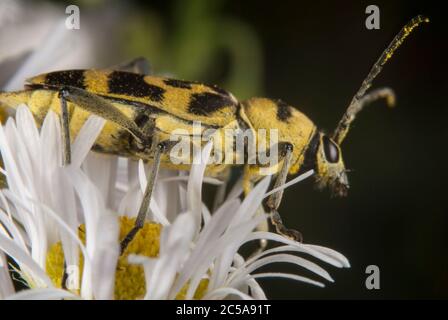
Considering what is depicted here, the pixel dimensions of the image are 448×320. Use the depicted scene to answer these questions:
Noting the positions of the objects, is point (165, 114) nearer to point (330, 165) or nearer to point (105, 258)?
point (330, 165)

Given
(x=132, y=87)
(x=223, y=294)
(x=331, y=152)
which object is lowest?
(x=223, y=294)

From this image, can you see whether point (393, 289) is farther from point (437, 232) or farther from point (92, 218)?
point (92, 218)

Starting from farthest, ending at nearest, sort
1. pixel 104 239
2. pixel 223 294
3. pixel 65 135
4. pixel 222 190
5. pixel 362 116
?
pixel 362 116
pixel 222 190
pixel 65 135
pixel 223 294
pixel 104 239

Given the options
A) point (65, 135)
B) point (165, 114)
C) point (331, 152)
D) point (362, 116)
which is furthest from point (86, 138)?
point (362, 116)

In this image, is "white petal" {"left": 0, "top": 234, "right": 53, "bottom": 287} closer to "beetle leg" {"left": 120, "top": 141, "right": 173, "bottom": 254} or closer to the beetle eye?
"beetle leg" {"left": 120, "top": 141, "right": 173, "bottom": 254}

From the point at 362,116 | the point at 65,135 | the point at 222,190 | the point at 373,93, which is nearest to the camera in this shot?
the point at 65,135
